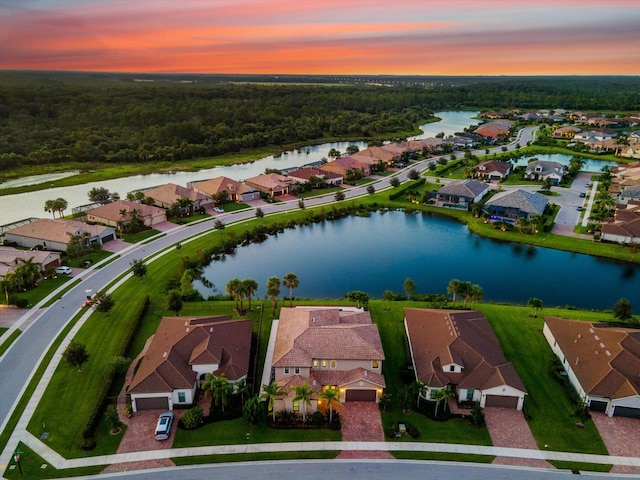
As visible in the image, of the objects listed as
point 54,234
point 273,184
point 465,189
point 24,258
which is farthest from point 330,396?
point 273,184

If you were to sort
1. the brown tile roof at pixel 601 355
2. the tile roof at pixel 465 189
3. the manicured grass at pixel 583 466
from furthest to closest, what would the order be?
the tile roof at pixel 465 189 → the brown tile roof at pixel 601 355 → the manicured grass at pixel 583 466

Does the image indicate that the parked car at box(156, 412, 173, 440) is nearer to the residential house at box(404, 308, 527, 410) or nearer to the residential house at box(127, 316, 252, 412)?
the residential house at box(127, 316, 252, 412)

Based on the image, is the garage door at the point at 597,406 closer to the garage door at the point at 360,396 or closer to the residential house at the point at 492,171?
the garage door at the point at 360,396

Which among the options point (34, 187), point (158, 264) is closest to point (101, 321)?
point (158, 264)

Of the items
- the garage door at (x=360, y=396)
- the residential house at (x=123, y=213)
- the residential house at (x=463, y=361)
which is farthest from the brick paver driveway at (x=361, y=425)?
the residential house at (x=123, y=213)

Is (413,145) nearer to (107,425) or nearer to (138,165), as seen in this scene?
(138,165)

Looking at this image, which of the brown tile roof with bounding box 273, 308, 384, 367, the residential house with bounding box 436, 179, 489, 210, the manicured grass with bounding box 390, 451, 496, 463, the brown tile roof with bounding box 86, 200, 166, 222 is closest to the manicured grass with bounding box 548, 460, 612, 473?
the manicured grass with bounding box 390, 451, 496, 463

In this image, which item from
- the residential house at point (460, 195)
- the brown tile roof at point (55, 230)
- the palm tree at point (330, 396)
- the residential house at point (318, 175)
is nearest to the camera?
the palm tree at point (330, 396)

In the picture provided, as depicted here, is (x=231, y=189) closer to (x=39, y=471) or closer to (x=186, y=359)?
(x=186, y=359)

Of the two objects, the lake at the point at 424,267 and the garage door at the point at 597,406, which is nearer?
the garage door at the point at 597,406
